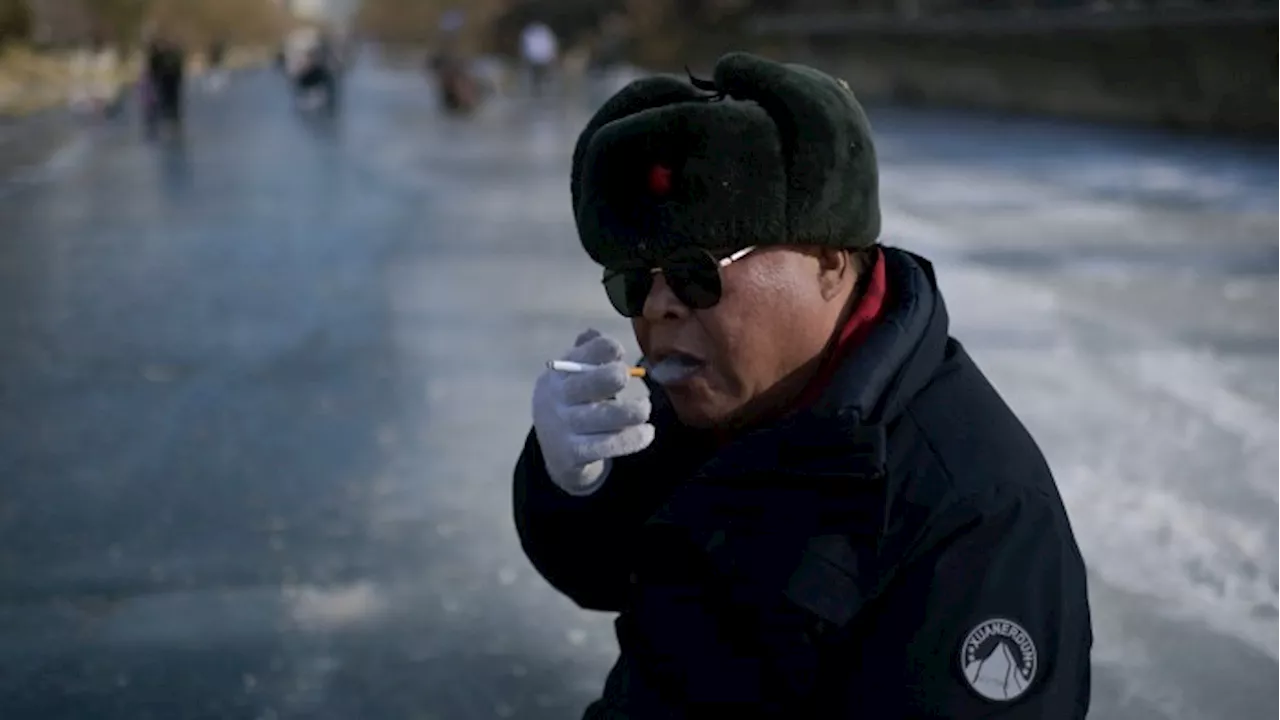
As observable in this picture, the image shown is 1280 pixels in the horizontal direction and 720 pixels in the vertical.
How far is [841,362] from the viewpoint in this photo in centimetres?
208

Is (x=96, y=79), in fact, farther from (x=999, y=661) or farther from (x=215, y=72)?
(x=999, y=661)

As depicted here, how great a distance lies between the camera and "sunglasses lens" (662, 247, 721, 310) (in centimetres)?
200

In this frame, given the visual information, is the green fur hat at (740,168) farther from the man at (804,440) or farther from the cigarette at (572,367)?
the cigarette at (572,367)

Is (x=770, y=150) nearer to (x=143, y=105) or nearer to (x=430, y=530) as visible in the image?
(x=430, y=530)

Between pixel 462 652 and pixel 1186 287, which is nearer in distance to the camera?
pixel 462 652

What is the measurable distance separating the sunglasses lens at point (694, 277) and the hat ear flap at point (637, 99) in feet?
0.61

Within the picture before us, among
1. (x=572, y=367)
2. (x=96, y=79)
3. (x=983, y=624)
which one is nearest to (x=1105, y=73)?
(x=572, y=367)

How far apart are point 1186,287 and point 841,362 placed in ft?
24.8

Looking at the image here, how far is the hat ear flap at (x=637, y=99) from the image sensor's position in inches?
82.1

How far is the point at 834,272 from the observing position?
82.4 inches

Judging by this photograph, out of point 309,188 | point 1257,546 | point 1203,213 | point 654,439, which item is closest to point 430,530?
point 1257,546

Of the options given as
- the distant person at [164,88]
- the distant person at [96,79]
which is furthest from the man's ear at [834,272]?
the distant person at [96,79]

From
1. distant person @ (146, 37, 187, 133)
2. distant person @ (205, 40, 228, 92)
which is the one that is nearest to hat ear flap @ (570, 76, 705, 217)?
distant person @ (146, 37, 187, 133)

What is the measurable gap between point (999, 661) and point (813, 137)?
2.01 feet
